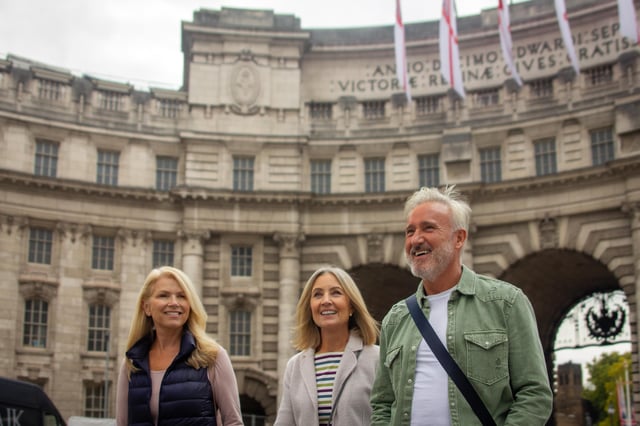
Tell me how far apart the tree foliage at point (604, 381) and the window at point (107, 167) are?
66.9 metres

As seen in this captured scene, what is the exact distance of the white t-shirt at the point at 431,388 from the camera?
20.5 ft

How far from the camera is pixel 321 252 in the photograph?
39750 millimetres

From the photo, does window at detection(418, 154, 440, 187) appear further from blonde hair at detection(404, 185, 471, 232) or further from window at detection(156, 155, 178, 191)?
blonde hair at detection(404, 185, 471, 232)

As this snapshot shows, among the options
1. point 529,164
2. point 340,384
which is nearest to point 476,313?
point 340,384

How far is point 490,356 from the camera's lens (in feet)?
20.3

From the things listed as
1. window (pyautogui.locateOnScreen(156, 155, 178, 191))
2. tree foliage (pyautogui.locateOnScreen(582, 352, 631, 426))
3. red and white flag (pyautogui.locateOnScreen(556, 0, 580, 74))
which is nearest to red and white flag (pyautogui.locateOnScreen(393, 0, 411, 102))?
red and white flag (pyautogui.locateOnScreen(556, 0, 580, 74))

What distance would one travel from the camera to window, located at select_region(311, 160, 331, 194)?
40.5m

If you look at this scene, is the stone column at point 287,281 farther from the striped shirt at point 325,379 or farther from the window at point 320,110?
the striped shirt at point 325,379

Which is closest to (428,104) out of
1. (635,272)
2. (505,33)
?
(505,33)

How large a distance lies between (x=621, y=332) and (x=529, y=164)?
11.7 m

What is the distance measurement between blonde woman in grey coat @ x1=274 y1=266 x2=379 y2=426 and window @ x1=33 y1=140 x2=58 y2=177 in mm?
32041

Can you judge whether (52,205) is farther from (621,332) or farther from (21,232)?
(621,332)

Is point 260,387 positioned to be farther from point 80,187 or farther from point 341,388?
point 341,388

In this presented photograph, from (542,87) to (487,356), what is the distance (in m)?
34.1
